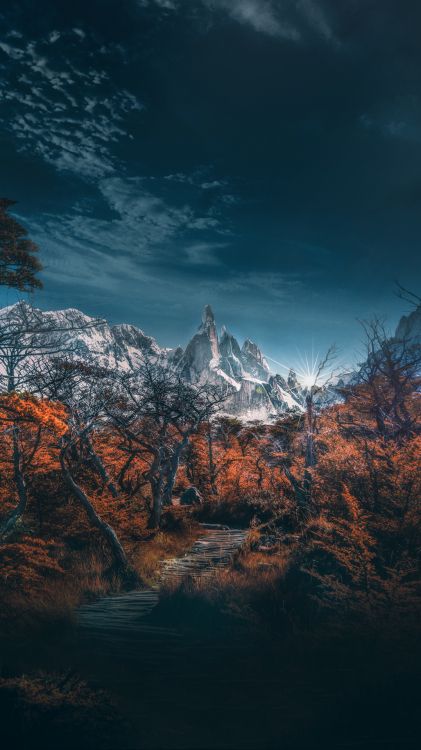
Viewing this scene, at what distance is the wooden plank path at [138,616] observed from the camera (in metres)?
6.31

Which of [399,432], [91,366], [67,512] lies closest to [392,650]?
[399,432]

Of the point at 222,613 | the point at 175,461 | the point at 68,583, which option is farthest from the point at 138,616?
the point at 175,461

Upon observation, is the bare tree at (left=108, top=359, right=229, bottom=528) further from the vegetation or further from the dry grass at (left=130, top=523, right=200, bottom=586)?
the dry grass at (left=130, top=523, right=200, bottom=586)

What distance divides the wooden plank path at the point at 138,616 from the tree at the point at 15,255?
6966 mm

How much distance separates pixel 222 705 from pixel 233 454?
1993 cm

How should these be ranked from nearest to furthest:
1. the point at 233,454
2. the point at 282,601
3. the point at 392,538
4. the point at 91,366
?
the point at 282,601
the point at 392,538
the point at 91,366
the point at 233,454

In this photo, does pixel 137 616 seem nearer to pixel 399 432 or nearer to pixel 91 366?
pixel 399 432

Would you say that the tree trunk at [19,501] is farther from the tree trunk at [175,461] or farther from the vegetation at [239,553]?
the tree trunk at [175,461]

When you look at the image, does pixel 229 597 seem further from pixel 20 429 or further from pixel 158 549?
pixel 20 429

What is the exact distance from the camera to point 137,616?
24.1 feet

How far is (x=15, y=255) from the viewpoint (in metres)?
7.59

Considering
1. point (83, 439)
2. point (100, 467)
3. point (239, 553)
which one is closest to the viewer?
point (239, 553)

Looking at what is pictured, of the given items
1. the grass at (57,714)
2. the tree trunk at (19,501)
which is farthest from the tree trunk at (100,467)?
the grass at (57,714)

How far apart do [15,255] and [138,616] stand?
317 inches
